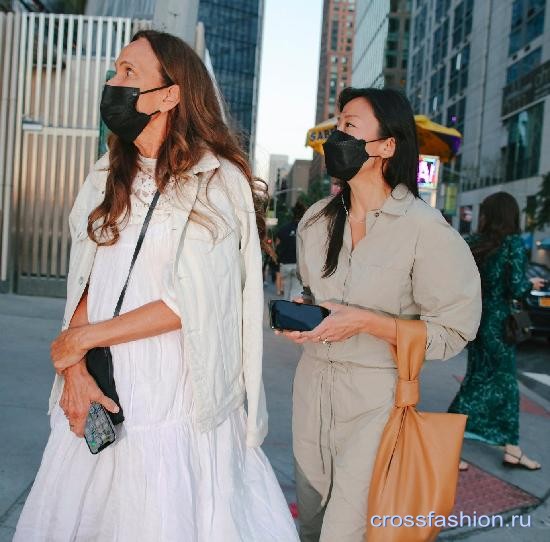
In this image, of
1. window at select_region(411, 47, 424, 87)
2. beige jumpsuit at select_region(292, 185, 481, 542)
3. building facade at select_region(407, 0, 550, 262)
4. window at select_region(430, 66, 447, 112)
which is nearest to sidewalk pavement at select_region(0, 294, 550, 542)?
beige jumpsuit at select_region(292, 185, 481, 542)

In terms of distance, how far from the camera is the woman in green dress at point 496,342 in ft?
14.3

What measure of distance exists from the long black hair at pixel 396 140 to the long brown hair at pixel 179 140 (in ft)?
1.51

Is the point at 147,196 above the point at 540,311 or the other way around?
above

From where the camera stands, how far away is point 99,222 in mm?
1864

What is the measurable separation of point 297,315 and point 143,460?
0.62 meters

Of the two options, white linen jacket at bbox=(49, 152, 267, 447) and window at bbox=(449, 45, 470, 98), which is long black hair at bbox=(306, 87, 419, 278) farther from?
window at bbox=(449, 45, 470, 98)

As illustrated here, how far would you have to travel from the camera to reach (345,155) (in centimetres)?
238

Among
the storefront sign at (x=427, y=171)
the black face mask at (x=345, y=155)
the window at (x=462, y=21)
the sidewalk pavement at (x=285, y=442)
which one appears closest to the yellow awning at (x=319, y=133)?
the storefront sign at (x=427, y=171)

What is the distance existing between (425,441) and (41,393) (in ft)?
12.9

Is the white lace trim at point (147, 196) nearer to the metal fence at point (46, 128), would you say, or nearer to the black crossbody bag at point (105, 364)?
the black crossbody bag at point (105, 364)

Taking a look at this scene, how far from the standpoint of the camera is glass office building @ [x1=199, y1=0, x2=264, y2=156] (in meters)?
103

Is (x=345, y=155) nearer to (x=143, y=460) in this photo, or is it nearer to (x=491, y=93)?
(x=143, y=460)

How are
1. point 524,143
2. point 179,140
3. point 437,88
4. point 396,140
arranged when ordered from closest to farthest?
point 179,140
point 396,140
point 524,143
point 437,88

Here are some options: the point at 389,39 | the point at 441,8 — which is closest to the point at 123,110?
the point at 441,8
